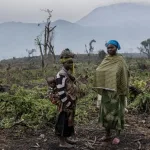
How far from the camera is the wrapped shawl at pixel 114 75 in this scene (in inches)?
211

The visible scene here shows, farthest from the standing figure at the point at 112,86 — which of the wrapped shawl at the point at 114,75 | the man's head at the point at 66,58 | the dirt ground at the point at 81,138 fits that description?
the man's head at the point at 66,58

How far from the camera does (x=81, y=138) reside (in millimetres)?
6078

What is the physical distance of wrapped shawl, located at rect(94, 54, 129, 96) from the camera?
536 cm

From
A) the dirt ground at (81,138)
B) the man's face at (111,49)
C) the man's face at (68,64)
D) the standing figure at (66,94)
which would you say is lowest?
the dirt ground at (81,138)

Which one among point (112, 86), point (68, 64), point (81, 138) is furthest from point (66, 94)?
point (81, 138)

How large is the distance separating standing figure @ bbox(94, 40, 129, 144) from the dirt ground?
1.24 feet

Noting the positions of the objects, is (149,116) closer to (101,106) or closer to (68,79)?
(101,106)

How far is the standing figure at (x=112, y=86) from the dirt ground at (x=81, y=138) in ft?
1.24

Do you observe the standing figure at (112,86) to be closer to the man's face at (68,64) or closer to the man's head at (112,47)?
the man's head at (112,47)

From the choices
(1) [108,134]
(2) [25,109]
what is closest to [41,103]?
(2) [25,109]

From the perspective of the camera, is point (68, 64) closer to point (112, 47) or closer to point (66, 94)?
point (66, 94)

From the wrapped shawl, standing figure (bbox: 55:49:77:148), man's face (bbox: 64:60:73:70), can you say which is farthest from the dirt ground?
man's face (bbox: 64:60:73:70)

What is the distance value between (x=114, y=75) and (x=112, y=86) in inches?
6.2

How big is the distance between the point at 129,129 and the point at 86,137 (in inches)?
36.5
